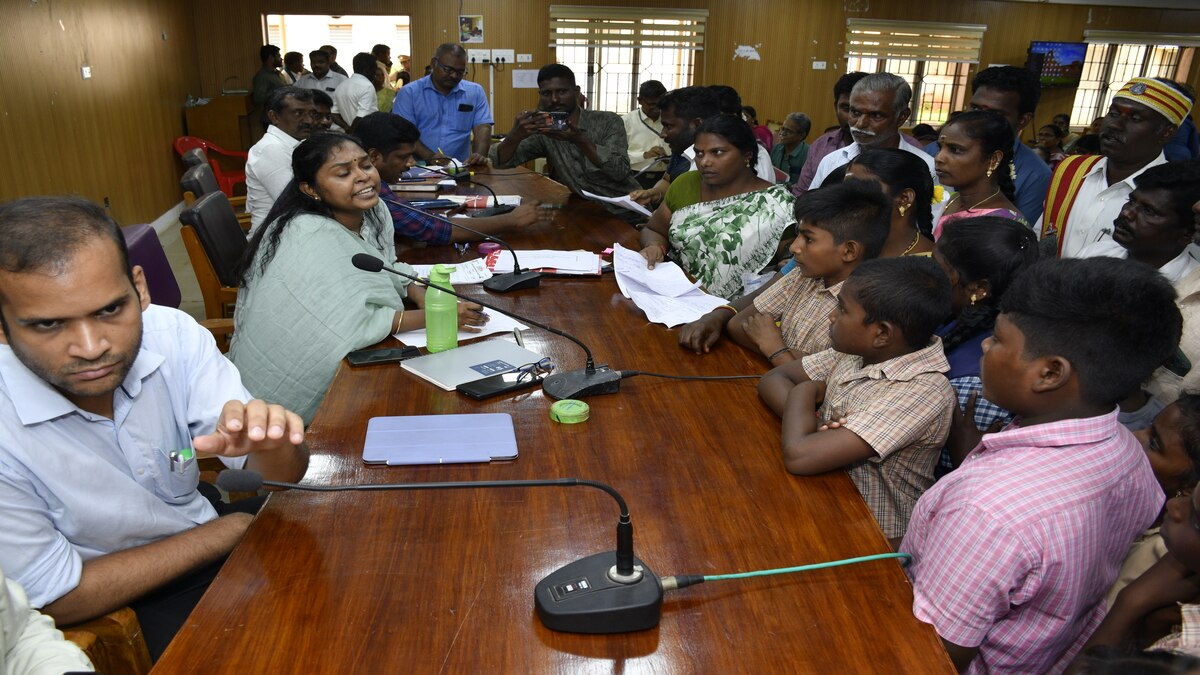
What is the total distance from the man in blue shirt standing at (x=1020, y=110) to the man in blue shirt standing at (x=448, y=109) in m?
2.99

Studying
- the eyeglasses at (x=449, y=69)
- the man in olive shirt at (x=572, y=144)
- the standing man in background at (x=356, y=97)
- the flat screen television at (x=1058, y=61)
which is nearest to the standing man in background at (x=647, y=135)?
the man in olive shirt at (x=572, y=144)

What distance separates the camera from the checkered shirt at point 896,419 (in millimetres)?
1333

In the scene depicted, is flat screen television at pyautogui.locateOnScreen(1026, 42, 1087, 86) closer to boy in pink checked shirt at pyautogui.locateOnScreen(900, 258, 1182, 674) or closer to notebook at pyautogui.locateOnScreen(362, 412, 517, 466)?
boy in pink checked shirt at pyautogui.locateOnScreen(900, 258, 1182, 674)

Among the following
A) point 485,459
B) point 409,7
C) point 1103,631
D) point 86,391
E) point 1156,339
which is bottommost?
point 1103,631

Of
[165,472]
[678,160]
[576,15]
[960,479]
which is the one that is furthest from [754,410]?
[576,15]

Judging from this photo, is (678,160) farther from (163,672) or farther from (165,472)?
(163,672)

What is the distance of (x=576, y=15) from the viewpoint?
8.80 m

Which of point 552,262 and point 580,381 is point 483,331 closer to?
point 580,381

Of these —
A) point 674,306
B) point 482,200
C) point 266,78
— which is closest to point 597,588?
point 674,306

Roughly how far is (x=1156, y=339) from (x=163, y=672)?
141 centimetres

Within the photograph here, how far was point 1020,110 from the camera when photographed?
3115mm

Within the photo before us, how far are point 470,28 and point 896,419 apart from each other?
839cm

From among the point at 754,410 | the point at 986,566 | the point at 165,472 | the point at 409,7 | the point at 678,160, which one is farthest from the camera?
the point at 409,7

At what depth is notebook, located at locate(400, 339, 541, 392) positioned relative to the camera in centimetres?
167
